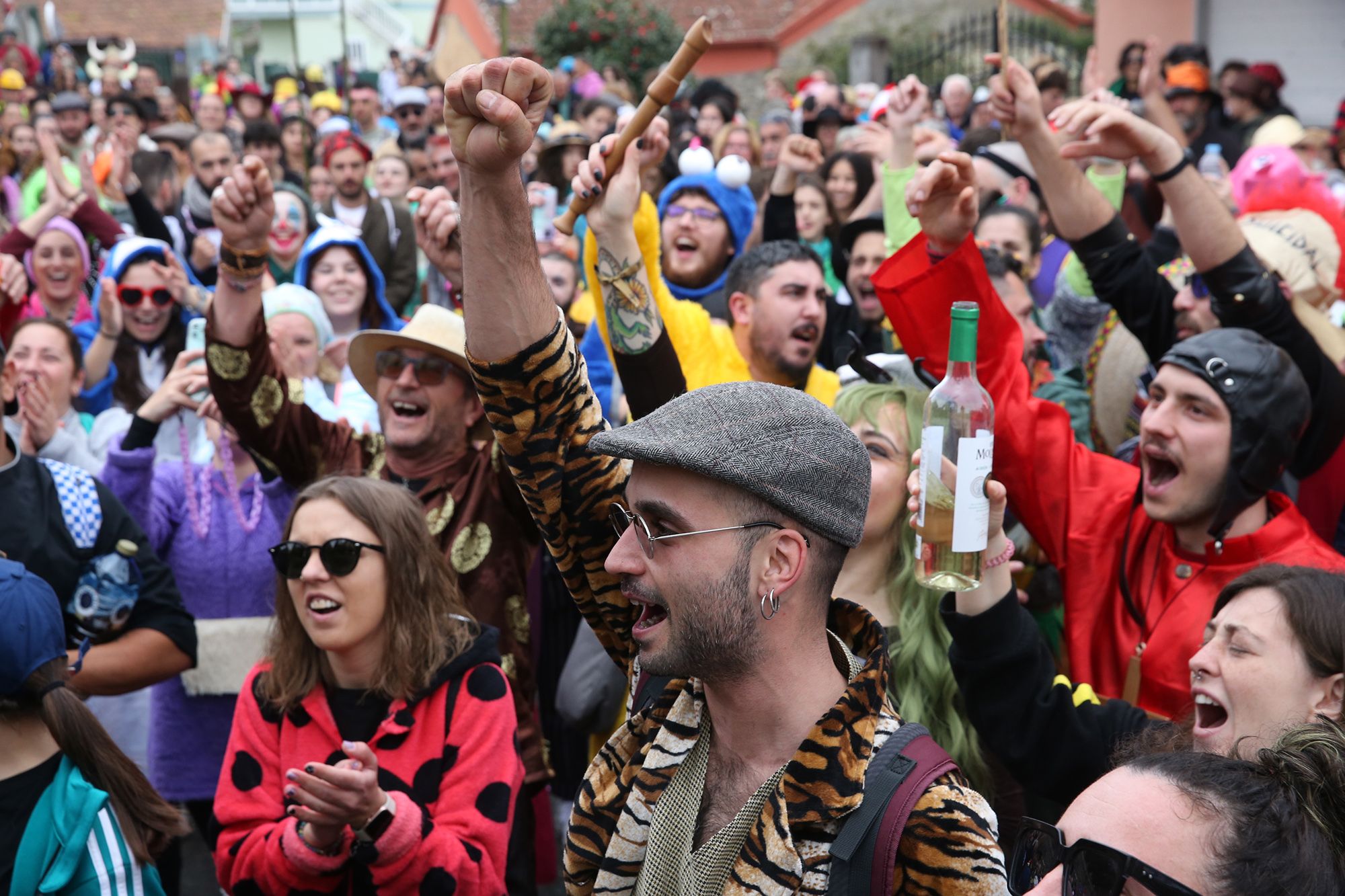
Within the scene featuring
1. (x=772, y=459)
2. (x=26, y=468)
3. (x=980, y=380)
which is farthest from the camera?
(x=26, y=468)

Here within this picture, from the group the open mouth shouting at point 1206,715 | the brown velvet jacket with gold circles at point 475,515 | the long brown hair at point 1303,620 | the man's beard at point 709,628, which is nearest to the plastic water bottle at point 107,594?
the brown velvet jacket with gold circles at point 475,515

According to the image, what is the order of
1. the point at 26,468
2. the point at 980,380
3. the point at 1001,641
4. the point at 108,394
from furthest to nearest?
the point at 108,394 < the point at 26,468 < the point at 980,380 < the point at 1001,641

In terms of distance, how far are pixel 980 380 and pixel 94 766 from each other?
2.20 m

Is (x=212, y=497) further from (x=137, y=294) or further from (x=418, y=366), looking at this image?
(x=137, y=294)

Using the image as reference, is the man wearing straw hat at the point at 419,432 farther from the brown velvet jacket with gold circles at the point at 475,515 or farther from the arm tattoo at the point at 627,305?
the arm tattoo at the point at 627,305

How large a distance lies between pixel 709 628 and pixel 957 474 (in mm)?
703

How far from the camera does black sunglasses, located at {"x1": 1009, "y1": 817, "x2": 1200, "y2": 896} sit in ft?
5.10

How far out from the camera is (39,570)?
132 inches

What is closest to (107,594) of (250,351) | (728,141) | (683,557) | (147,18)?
(250,351)

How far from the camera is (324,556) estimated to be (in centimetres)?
309

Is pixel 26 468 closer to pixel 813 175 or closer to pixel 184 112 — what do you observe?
pixel 813 175

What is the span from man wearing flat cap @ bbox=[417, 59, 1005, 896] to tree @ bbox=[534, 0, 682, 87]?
19008mm

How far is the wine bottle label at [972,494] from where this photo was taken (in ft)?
7.89

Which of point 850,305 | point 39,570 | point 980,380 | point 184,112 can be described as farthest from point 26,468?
point 184,112
